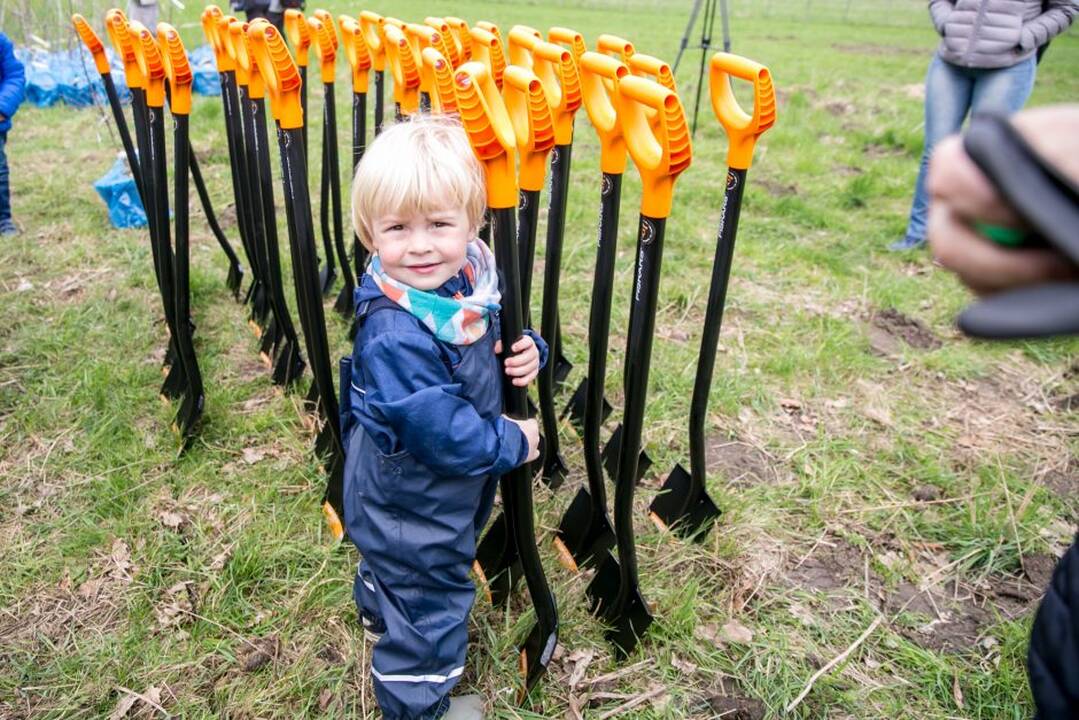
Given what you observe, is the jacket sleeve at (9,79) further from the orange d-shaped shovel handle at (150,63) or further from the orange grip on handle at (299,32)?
the orange grip on handle at (299,32)

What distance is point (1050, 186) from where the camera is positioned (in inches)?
28.6

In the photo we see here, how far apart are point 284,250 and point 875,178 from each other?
5.00 m

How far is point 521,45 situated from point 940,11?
3820mm

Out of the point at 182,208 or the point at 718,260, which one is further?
the point at 182,208

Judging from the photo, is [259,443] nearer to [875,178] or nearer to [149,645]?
[149,645]

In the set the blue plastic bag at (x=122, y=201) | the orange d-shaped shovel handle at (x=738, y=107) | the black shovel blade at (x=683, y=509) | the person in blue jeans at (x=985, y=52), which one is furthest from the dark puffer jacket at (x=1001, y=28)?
the blue plastic bag at (x=122, y=201)

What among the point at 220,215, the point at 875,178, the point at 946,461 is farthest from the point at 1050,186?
the point at 875,178

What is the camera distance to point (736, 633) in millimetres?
2512

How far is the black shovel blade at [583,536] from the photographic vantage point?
8.48 feet

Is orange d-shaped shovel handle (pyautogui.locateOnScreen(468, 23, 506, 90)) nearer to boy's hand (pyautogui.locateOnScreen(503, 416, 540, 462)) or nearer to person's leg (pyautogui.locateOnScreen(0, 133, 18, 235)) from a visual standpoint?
boy's hand (pyautogui.locateOnScreen(503, 416, 540, 462))

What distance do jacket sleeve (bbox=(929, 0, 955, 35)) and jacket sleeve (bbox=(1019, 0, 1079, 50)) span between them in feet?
1.49

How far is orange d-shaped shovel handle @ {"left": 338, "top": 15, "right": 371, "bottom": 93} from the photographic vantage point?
10.1 ft

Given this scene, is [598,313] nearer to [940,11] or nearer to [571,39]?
[571,39]

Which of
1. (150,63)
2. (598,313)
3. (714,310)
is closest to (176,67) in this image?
(150,63)
